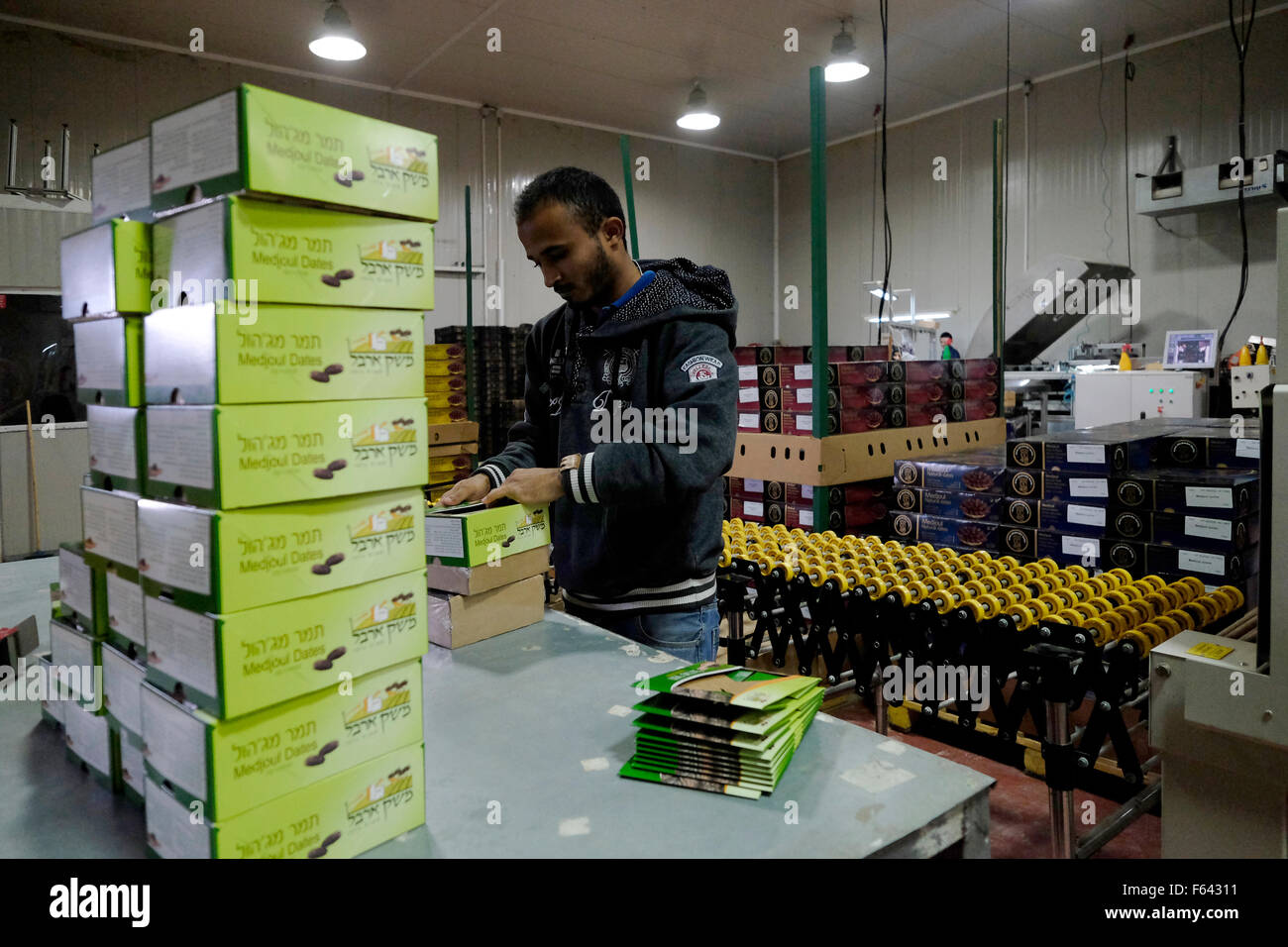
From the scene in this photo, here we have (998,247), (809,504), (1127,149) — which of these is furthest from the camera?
(1127,149)

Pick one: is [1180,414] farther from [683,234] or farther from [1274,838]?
[683,234]

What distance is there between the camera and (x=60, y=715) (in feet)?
4.44

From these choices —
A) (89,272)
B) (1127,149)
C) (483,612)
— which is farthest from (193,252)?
(1127,149)

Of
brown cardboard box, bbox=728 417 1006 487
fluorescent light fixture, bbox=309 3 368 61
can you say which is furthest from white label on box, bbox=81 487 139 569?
fluorescent light fixture, bbox=309 3 368 61

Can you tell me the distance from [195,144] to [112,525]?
0.50 meters

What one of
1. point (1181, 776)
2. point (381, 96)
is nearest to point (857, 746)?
point (1181, 776)

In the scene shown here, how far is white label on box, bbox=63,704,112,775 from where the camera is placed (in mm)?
1183

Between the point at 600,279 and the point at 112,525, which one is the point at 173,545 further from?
the point at 600,279

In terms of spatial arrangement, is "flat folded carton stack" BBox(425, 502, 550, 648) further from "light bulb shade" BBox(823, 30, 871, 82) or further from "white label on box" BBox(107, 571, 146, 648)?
"light bulb shade" BBox(823, 30, 871, 82)

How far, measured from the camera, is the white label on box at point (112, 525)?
1.03 m

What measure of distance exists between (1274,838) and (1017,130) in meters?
8.40

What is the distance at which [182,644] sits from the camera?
36.0 inches

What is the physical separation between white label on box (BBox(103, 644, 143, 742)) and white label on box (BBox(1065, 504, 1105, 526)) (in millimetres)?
2730

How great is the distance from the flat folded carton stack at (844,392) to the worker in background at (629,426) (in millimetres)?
1560
